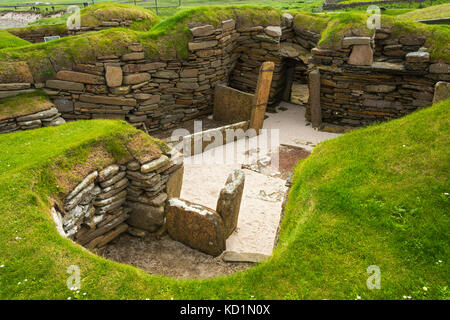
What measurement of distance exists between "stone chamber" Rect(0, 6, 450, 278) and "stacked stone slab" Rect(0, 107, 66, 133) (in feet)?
0.08

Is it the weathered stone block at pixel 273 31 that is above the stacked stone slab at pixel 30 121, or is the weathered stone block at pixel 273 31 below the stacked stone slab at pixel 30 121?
above

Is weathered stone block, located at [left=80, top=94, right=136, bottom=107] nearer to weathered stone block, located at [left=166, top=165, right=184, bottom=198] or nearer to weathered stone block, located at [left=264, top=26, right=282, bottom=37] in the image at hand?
weathered stone block, located at [left=166, top=165, right=184, bottom=198]

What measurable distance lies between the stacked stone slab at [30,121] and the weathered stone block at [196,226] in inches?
187

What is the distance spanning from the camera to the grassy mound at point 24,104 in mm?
8555

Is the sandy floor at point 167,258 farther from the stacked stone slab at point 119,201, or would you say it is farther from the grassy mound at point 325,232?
the grassy mound at point 325,232

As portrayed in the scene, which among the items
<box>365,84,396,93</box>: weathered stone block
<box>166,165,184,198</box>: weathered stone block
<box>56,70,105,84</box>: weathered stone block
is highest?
<box>56,70,105,84</box>: weathered stone block

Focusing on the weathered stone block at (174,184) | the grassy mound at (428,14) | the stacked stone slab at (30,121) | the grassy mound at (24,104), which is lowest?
the weathered stone block at (174,184)

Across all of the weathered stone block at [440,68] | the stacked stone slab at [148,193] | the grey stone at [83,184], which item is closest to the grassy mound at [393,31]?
the weathered stone block at [440,68]

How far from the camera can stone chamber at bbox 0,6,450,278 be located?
6410mm

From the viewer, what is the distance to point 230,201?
6.56 meters

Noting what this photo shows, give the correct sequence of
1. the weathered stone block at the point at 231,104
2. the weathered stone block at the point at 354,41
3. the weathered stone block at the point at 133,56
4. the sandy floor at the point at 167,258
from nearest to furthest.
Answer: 1. the sandy floor at the point at 167,258
2. the weathered stone block at the point at 133,56
3. the weathered stone block at the point at 354,41
4. the weathered stone block at the point at 231,104

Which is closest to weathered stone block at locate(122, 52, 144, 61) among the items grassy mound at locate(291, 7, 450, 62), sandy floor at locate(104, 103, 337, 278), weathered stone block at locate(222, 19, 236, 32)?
weathered stone block at locate(222, 19, 236, 32)

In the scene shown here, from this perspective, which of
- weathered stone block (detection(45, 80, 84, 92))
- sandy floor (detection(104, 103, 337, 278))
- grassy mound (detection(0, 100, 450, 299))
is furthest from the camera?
weathered stone block (detection(45, 80, 84, 92))
